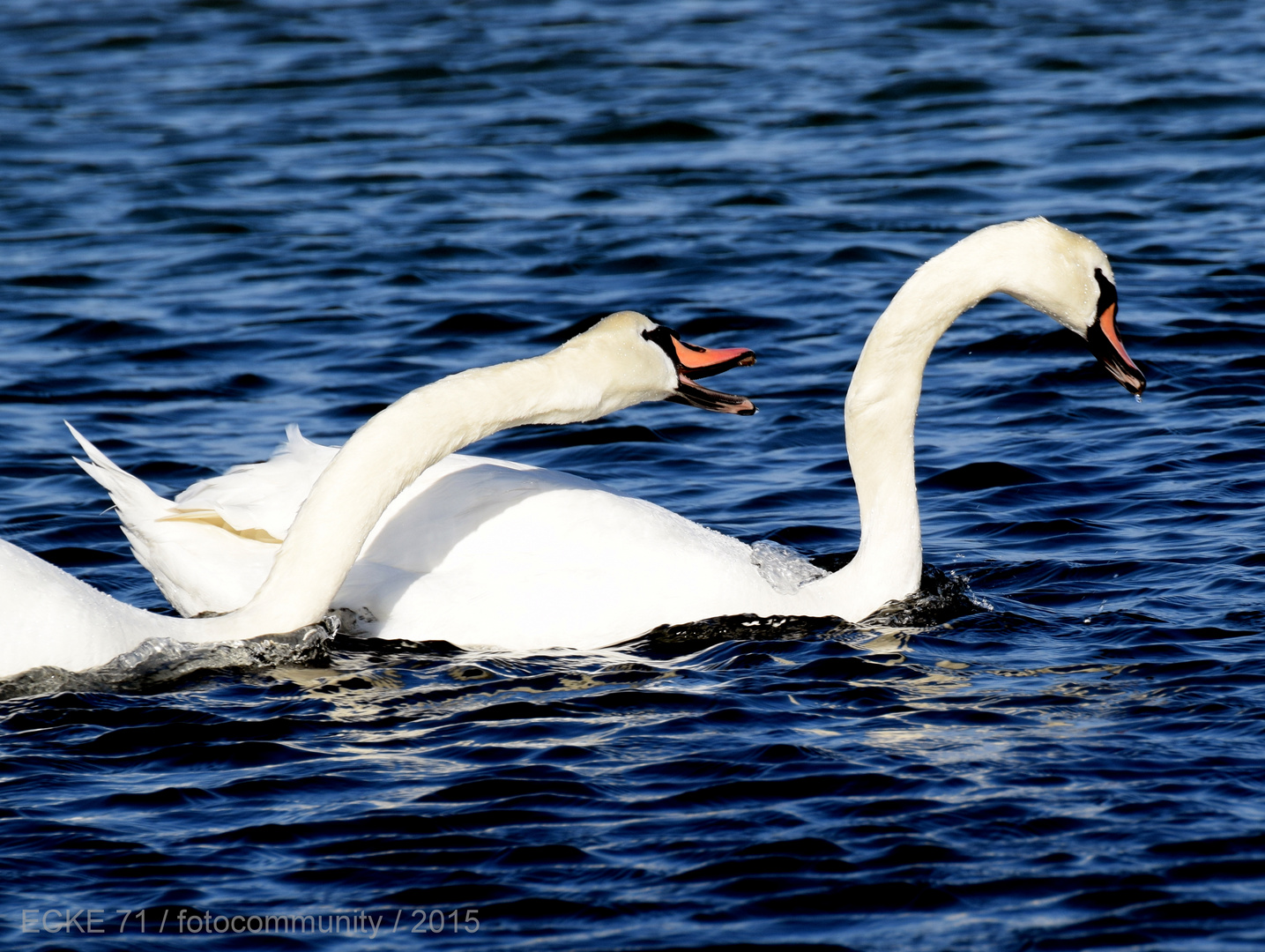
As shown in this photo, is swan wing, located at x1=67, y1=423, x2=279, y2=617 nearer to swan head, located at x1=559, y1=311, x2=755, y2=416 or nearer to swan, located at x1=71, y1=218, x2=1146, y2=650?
swan, located at x1=71, y1=218, x2=1146, y2=650

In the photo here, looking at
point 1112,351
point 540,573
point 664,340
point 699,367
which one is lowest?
point 540,573

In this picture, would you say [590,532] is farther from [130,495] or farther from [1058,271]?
[1058,271]

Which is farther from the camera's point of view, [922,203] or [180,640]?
[922,203]

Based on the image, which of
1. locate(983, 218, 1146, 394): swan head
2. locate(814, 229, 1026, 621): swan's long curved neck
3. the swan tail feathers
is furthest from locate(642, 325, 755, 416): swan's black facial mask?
the swan tail feathers

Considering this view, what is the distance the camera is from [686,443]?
37.8ft

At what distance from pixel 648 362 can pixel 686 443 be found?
12.6 feet

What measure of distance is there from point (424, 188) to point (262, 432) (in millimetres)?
6545

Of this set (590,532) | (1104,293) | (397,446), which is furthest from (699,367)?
(1104,293)

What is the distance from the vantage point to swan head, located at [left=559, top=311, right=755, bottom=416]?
7.62 metres

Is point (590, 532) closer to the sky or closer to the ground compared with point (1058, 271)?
closer to the ground

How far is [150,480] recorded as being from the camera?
35.5 ft

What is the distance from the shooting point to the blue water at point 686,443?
219 inches

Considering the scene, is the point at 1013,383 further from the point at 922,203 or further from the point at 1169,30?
the point at 1169,30

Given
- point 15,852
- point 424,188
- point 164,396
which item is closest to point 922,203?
point 424,188
